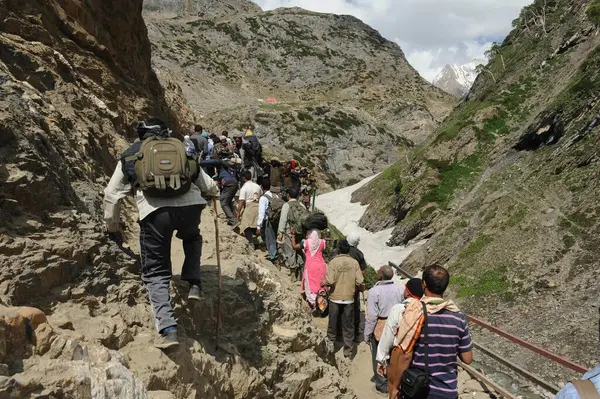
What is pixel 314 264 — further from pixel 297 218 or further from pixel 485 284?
pixel 485 284

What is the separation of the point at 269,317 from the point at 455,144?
24233mm

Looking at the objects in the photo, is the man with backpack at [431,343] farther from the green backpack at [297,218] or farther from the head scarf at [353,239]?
the green backpack at [297,218]

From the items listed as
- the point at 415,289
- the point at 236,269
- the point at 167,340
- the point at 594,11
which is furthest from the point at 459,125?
the point at 167,340

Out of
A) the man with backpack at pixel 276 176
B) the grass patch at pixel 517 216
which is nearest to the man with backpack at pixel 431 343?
the man with backpack at pixel 276 176

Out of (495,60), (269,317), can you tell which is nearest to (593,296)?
(269,317)

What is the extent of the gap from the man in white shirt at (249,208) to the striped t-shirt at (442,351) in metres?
6.45

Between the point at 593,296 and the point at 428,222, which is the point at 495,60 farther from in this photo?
the point at 593,296

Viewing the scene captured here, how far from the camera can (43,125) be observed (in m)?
4.52

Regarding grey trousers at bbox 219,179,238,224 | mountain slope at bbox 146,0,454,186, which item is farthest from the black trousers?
mountain slope at bbox 146,0,454,186

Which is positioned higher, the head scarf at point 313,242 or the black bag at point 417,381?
the head scarf at point 313,242

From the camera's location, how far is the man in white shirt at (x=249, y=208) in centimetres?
958

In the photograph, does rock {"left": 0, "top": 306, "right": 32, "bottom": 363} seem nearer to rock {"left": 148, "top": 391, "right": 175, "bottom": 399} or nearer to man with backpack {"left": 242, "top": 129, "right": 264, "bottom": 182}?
rock {"left": 148, "top": 391, "right": 175, "bottom": 399}

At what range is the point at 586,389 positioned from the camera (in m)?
2.01

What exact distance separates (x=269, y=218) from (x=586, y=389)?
7865mm
